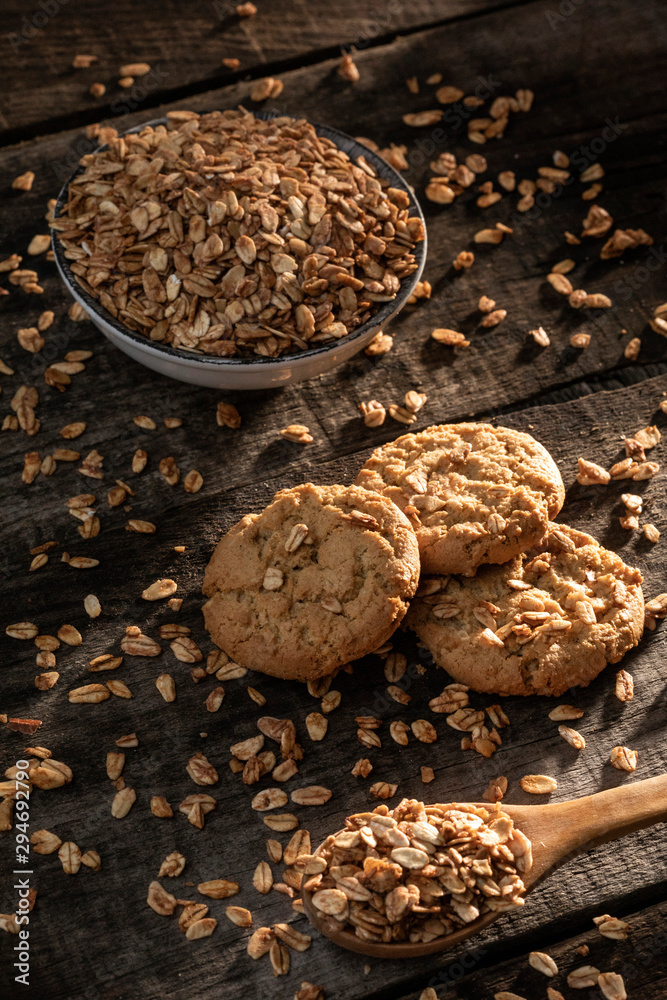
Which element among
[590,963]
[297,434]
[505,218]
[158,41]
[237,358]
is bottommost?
[590,963]

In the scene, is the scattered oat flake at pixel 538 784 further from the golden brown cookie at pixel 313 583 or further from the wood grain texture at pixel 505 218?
the wood grain texture at pixel 505 218

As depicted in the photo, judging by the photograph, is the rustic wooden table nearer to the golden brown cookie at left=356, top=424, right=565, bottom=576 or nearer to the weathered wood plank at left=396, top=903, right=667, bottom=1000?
the weathered wood plank at left=396, top=903, right=667, bottom=1000

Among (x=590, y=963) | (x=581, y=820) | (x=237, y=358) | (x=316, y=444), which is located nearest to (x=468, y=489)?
(x=316, y=444)

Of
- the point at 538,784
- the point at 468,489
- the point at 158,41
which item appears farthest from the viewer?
the point at 158,41

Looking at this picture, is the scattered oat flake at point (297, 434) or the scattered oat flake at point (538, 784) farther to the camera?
the scattered oat flake at point (297, 434)

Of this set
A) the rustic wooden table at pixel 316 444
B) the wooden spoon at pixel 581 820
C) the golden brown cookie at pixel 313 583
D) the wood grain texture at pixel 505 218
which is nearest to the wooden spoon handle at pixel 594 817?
the wooden spoon at pixel 581 820


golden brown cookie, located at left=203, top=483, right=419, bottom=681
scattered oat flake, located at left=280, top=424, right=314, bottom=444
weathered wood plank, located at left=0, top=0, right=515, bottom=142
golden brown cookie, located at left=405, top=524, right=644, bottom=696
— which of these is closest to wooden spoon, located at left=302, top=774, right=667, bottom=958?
golden brown cookie, located at left=405, top=524, right=644, bottom=696

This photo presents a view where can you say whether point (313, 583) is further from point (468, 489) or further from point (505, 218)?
point (505, 218)

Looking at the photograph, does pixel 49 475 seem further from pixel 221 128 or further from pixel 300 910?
pixel 300 910
